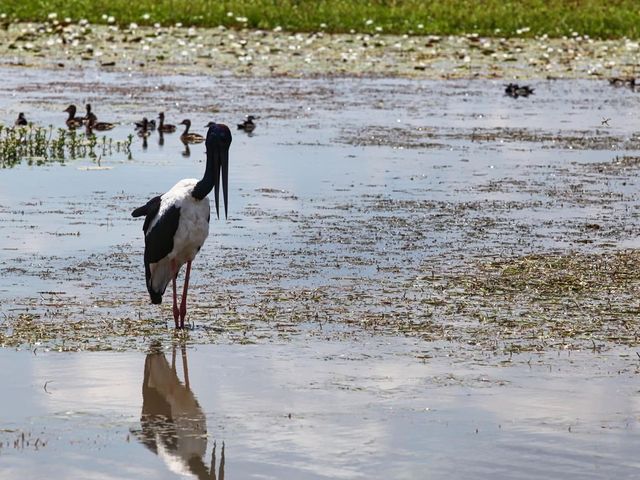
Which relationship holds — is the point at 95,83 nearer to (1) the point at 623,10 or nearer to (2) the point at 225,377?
(1) the point at 623,10

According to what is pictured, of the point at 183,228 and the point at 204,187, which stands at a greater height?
the point at 204,187

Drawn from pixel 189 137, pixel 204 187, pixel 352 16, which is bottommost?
pixel 189 137

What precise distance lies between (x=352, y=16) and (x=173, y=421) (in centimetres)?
3042

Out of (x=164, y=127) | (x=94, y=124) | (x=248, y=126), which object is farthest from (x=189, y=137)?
(x=94, y=124)

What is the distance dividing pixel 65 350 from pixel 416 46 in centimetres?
2613

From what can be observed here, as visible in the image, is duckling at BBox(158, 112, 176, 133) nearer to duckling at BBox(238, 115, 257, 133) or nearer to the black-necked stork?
duckling at BBox(238, 115, 257, 133)

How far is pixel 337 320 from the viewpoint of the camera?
9.80m

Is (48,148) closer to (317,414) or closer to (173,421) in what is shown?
(173,421)

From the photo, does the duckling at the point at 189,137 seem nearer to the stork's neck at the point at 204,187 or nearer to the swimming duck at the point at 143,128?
the swimming duck at the point at 143,128

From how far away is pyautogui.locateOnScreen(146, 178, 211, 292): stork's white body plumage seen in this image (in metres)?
9.99

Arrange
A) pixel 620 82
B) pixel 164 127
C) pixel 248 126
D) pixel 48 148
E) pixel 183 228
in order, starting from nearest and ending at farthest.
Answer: pixel 183 228, pixel 48 148, pixel 164 127, pixel 248 126, pixel 620 82

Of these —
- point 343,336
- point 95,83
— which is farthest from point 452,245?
point 95,83

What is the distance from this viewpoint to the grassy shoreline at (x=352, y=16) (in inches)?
1443

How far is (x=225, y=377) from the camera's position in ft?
27.6
